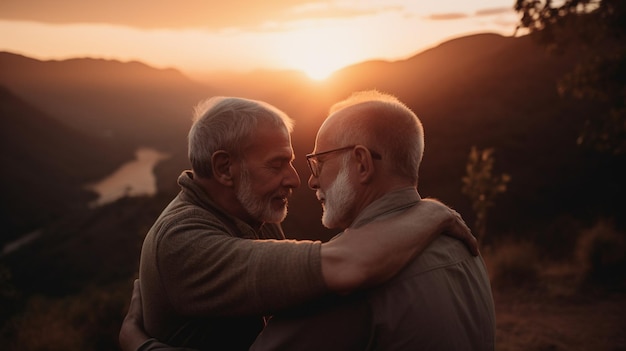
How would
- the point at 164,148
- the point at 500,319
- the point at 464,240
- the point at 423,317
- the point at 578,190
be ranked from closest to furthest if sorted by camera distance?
the point at 423,317, the point at 464,240, the point at 500,319, the point at 578,190, the point at 164,148

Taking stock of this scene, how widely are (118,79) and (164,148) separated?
255 feet

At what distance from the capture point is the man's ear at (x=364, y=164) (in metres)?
2.02

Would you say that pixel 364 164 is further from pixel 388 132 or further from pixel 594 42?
pixel 594 42

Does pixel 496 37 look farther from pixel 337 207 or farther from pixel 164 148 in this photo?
pixel 164 148

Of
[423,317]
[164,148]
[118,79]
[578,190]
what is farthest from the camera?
[118,79]

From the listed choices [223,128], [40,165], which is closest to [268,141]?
[223,128]

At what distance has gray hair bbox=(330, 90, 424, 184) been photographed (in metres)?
2.03

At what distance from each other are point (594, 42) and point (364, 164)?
743 cm

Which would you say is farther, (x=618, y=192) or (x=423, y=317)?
(x=618, y=192)

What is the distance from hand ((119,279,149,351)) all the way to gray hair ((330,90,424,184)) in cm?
141

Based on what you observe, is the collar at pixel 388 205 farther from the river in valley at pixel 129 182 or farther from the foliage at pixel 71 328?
the river in valley at pixel 129 182

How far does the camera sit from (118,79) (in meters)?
→ 180

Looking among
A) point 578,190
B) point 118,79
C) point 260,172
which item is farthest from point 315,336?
point 118,79

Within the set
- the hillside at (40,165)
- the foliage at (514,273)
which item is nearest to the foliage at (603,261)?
the foliage at (514,273)
